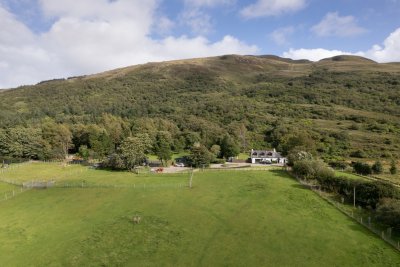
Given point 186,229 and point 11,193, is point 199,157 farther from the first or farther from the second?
point 186,229

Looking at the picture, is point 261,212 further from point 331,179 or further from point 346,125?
point 346,125

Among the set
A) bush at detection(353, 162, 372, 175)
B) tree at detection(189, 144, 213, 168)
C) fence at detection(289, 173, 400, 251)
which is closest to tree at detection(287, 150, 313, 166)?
bush at detection(353, 162, 372, 175)

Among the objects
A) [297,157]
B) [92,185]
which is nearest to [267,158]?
[297,157]

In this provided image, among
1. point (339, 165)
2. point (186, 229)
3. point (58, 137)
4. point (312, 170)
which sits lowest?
point (186, 229)

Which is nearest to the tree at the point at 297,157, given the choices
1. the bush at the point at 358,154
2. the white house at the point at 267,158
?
the white house at the point at 267,158

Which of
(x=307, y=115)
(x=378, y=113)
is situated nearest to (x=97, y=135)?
(x=307, y=115)
